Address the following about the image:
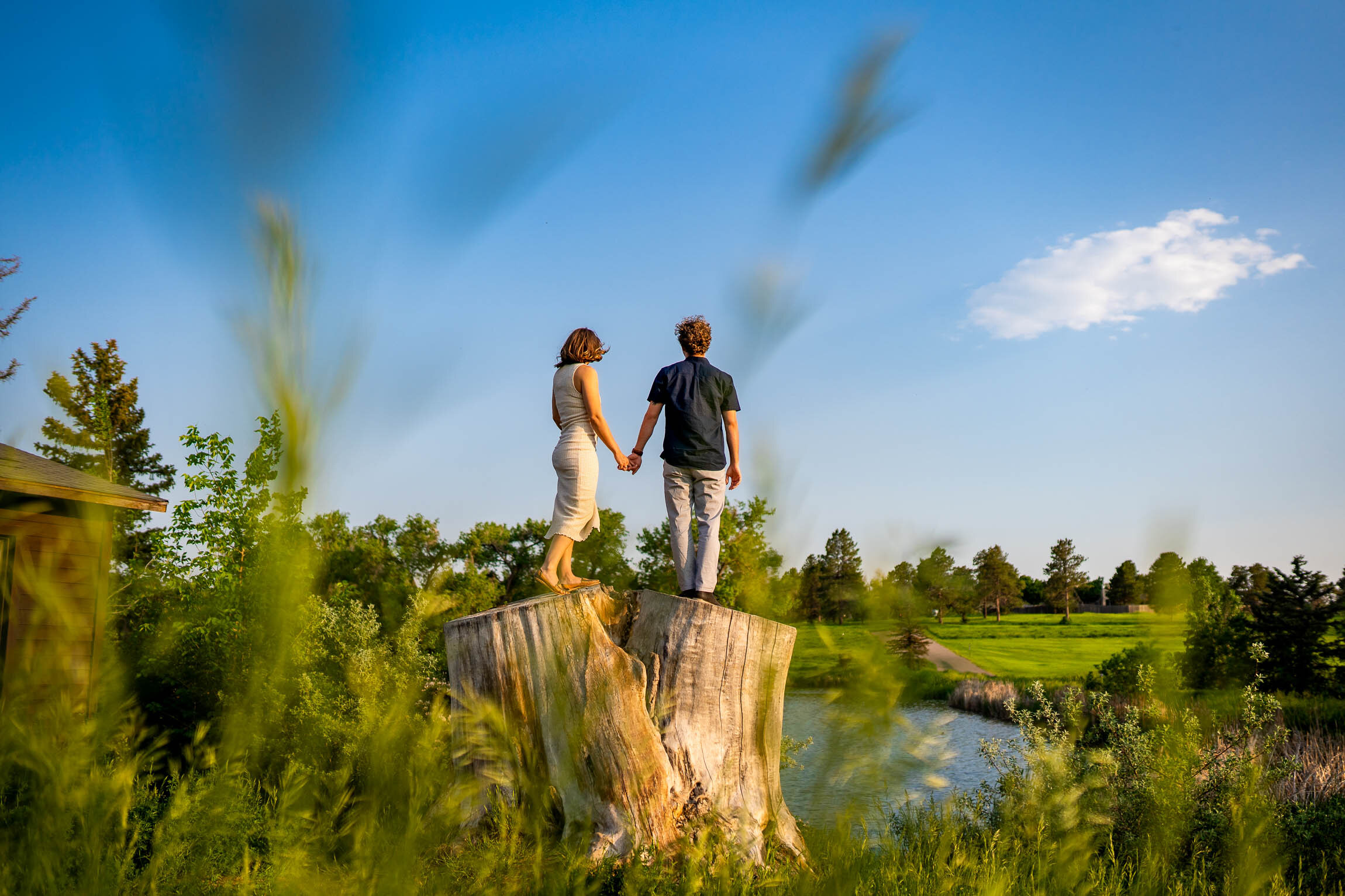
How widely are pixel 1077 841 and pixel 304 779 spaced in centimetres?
95

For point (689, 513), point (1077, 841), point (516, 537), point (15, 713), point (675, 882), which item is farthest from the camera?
point (516, 537)

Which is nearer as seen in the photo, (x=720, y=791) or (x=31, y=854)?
(x=31, y=854)

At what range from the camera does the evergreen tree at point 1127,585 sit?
0.54 metres

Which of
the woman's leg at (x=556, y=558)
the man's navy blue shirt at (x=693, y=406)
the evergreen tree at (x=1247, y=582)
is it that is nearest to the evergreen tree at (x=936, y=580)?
the evergreen tree at (x=1247, y=582)

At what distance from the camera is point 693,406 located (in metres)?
4.21

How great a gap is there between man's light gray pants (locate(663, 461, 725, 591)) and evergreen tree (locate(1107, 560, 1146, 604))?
359cm

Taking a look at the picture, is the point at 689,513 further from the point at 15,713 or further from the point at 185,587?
the point at 15,713

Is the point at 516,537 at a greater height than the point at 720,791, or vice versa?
the point at 516,537

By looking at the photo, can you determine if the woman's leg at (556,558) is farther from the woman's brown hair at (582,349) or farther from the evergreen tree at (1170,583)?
the evergreen tree at (1170,583)

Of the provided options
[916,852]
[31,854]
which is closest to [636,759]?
[916,852]

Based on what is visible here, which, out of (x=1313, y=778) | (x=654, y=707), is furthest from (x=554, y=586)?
(x=1313, y=778)

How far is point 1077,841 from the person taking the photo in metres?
1.07

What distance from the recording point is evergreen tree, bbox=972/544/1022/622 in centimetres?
54

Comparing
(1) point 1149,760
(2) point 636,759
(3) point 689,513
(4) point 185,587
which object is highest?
(3) point 689,513
